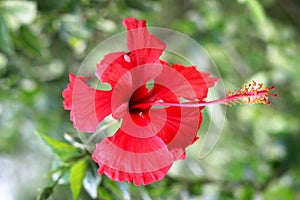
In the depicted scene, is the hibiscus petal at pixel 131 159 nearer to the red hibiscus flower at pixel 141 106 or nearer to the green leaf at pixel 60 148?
the red hibiscus flower at pixel 141 106

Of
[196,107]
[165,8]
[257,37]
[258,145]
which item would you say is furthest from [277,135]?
[196,107]

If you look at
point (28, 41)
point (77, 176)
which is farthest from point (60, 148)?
point (28, 41)

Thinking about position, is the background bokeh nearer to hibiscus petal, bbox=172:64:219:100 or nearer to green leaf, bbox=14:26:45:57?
green leaf, bbox=14:26:45:57

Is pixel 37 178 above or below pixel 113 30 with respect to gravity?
below

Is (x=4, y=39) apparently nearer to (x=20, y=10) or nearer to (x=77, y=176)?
(x=20, y=10)

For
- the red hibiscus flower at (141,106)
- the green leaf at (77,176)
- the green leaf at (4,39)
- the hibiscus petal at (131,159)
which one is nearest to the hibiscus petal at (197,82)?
the red hibiscus flower at (141,106)

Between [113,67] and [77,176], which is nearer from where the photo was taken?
[113,67]

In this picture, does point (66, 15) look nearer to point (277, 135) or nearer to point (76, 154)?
point (76, 154)

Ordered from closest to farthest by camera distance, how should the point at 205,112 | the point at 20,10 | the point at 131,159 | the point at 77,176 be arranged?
the point at 131,159 < the point at 77,176 < the point at 205,112 < the point at 20,10
